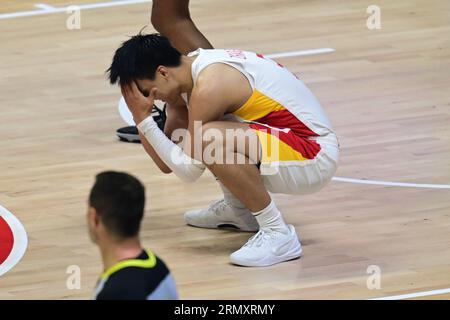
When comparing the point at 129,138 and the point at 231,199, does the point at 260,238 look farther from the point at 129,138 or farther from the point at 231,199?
the point at 129,138

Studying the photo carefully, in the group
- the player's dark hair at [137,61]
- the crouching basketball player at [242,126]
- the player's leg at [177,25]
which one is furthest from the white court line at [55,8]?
the player's dark hair at [137,61]

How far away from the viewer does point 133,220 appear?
3.57 metres

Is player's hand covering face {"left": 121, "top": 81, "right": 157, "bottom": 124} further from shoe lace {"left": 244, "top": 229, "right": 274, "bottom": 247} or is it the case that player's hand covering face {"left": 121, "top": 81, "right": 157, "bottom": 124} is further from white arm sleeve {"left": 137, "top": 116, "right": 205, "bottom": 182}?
shoe lace {"left": 244, "top": 229, "right": 274, "bottom": 247}

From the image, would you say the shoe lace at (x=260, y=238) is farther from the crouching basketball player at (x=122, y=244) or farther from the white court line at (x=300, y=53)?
the white court line at (x=300, y=53)

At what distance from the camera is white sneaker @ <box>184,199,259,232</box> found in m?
5.80

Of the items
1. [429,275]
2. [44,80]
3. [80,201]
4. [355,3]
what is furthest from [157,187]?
[355,3]

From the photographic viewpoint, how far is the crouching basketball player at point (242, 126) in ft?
17.5

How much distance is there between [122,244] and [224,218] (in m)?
2.28

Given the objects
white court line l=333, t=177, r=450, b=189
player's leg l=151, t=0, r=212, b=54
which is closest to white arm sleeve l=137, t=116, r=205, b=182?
white court line l=333, t=177, r=450, b=189

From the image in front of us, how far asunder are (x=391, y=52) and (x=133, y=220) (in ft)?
18.0

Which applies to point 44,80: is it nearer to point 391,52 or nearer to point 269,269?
point 391,52

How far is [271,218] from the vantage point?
215 inches

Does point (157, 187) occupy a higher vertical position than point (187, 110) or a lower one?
lower

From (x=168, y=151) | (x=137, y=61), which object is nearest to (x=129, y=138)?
(x=168, y=151)
